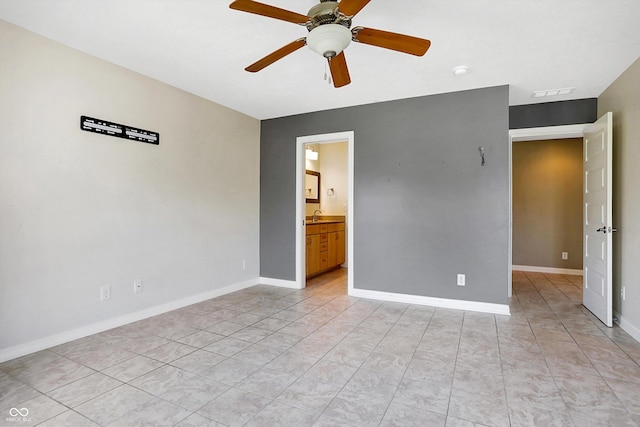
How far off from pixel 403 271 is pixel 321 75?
A: 7.87 feet

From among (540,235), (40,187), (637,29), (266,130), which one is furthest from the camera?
(540,235)

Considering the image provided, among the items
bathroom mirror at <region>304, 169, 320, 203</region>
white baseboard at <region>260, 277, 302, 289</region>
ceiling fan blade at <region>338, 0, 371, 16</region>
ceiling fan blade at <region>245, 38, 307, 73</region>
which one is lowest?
white baseboard at <region>260, 277, 302, 289</region>

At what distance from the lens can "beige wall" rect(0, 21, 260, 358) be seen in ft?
7.52

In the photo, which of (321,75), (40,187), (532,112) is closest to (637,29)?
(532,112)

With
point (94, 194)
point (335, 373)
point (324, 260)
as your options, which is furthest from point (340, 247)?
point (94, 194)

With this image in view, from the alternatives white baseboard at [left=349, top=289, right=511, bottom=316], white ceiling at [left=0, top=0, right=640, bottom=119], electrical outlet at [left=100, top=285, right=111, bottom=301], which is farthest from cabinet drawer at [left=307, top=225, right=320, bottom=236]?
electrical outlet at [left=100, top=285, right=111, bottom=301]

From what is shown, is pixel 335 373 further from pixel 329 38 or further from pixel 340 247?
pixel 340 247

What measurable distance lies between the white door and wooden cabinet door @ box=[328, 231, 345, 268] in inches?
137

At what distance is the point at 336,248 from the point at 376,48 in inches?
149

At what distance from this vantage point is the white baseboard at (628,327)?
2629 millimetres

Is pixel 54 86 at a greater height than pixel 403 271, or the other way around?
pixel 54 86

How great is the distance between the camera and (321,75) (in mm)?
3043

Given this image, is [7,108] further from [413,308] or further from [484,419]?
[413,308]

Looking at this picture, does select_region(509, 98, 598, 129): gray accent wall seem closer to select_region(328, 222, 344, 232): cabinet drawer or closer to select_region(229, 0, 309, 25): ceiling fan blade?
select_region(328, 222, 344, 232): cabinet drawer
